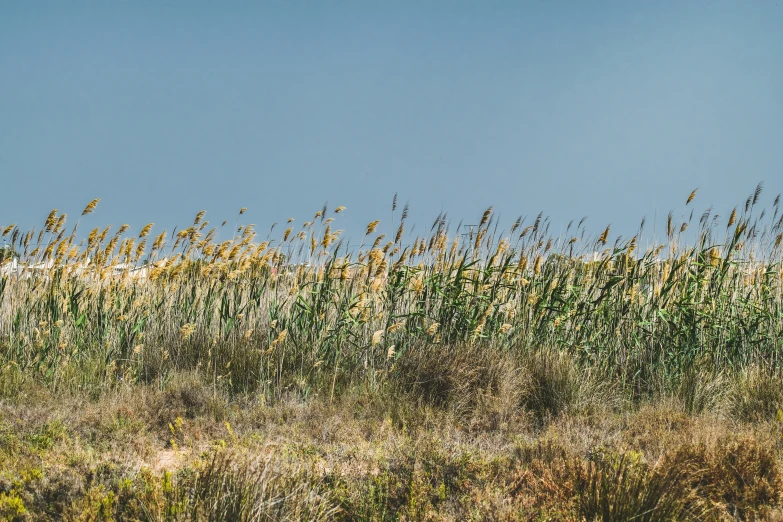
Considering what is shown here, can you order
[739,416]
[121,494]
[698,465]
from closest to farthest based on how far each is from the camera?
[121,494] < [698,465] < [739,416]

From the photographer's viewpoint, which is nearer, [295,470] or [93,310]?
[295,470]

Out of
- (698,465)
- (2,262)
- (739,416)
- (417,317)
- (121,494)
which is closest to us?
(121,494)

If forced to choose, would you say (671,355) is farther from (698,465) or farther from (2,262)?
(2,262)

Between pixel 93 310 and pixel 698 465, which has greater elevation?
pixel 93 310

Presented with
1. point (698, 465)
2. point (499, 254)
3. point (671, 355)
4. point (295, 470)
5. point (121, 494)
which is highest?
point (499, 254)

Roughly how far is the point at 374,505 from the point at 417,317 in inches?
124

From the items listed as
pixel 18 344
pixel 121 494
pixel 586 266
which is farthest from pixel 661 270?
pixel 18 344

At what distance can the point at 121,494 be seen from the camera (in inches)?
128

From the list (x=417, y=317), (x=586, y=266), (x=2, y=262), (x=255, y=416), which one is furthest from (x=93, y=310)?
(x=586, y=266)

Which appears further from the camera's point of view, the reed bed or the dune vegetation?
the reed bed

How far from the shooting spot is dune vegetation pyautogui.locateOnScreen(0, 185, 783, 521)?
10.9ft

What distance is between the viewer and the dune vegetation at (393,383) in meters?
3.33

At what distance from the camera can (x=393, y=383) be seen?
5.80 m

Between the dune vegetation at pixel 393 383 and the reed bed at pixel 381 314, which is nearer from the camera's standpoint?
the dune vegetation at pixel 393 383
